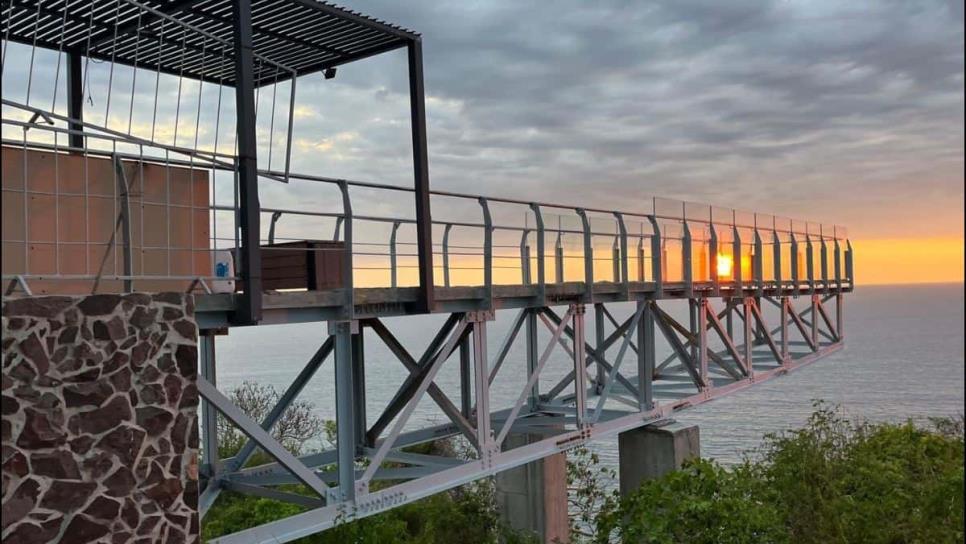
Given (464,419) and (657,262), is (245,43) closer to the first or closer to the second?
(464,419)

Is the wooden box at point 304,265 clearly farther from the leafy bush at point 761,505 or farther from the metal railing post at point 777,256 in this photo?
the metal railing post at point 777,256

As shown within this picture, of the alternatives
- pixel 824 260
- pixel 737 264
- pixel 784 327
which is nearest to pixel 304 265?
pixel 737 264

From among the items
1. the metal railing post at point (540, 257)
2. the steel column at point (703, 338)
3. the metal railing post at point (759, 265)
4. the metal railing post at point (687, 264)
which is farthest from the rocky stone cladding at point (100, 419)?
the metal railing post at point (759, 265)

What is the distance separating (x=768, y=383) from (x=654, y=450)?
82440 millimetres

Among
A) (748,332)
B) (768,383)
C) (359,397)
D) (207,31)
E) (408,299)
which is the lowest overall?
(768,383)

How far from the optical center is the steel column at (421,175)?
11398 millimetres

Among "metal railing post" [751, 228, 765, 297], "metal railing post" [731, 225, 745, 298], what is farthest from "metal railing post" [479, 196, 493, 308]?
"metal railing post" [751, 228, 765, 297]

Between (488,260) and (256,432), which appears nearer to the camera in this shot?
(256,432)

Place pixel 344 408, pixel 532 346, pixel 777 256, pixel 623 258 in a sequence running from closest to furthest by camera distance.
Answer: pixel 344 408 → pixel 623 258 → pixel 532 346 → pixel 777 256

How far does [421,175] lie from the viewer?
37.9 ft

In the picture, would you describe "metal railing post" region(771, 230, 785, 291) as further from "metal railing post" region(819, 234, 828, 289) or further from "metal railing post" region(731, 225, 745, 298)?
"metal railing post" region(819, 234, 828, 289)

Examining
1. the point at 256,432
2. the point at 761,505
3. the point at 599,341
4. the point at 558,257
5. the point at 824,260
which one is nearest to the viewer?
the point at 256,432

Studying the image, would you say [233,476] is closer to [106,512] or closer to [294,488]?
[106,512]

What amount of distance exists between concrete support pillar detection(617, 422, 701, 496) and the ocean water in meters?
16.8
